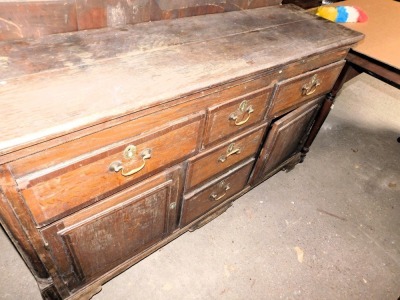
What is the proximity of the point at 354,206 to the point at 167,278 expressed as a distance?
5.20 feet

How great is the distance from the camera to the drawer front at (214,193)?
1493 mm

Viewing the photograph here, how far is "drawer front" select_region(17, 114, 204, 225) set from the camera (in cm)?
81

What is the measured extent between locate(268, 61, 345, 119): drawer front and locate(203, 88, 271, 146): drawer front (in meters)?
0.10

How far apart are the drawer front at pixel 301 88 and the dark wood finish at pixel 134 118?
0.04 feet

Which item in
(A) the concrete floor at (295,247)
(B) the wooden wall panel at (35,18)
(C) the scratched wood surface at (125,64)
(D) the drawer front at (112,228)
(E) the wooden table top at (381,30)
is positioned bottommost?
(A) the concrete floor at (295,247)

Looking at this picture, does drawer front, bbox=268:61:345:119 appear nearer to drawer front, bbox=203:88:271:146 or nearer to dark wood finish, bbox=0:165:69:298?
drawer front, bbox=203:88:271:146

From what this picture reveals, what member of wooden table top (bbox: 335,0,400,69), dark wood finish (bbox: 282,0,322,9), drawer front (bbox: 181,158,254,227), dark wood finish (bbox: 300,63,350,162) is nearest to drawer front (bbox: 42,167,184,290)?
drawer front (bbox: 181,158,254,227)

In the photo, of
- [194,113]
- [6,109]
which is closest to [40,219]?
[6,109]

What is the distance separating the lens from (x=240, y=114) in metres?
1.25

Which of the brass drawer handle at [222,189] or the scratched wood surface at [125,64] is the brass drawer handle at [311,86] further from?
the brass drawer handle at [222,189]

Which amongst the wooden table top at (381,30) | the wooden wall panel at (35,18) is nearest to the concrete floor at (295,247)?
the wooden table top at (381,30)

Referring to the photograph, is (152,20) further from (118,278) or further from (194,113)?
(118,278)

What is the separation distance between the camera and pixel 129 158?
3.14ft

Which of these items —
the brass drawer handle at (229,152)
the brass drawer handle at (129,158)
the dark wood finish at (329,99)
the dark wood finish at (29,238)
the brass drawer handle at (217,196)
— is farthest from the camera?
the dark wood finish at (329,99)
